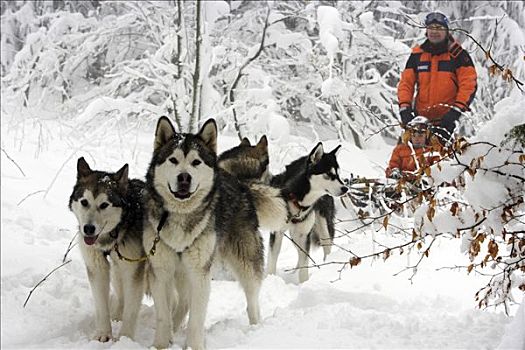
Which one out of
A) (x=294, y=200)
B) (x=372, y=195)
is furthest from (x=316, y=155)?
(x=372, y=195)

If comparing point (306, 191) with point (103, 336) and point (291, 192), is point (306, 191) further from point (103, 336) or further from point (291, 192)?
point (103, 336)

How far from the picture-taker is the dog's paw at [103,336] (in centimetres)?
391

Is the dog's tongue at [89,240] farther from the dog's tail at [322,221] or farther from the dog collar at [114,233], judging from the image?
the dog's tail at [322,221]

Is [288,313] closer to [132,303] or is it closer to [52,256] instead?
[132,303]

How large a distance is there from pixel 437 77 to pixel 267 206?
3.44 meters

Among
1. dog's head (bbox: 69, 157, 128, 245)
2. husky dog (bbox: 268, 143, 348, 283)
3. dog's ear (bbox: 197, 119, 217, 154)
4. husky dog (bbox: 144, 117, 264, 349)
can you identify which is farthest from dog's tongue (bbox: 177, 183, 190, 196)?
husky dog (bbox: 268, 143, 348, 283)

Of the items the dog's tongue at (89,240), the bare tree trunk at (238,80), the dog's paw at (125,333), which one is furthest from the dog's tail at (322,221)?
the dog's tongue at (89,240)

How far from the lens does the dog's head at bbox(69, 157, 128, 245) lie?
3.86m

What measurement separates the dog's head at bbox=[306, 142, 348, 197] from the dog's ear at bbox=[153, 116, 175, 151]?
97.7 inches

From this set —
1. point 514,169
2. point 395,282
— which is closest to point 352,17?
point 395,282

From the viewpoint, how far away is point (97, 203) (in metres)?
3.95

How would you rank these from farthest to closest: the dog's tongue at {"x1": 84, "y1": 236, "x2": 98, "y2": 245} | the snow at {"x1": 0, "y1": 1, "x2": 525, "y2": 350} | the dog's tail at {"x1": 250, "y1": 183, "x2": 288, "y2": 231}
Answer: the dog's tail at {"x1": 250, "y1": 183, "x2": 288, "y2": 231} < the dog's tongue at {"x1": 84, "y1": 236, "x2": 98, "y2": 245} < the snow at {"x1": 0, "y1": 1, "x2": 525, "y2": 350}

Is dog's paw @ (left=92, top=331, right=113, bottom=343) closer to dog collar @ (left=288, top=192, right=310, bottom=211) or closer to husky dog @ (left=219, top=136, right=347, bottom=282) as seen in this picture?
husky dog @ (left=219, top=136, right=347, bottom=282)

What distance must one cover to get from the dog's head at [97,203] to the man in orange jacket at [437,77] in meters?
3.90
